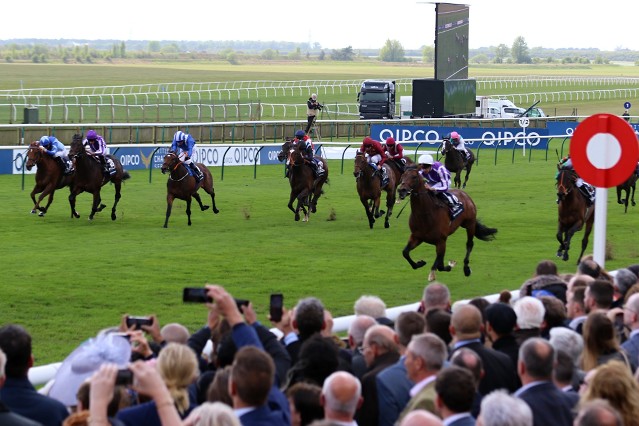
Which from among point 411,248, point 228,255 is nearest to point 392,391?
point 411,248

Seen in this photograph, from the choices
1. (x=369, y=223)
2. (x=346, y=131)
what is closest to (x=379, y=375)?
(x=369, y=223)

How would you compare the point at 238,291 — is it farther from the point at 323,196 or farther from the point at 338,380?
the point at 323,196

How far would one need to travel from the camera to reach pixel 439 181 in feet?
51.6

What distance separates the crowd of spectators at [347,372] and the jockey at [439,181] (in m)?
8.31

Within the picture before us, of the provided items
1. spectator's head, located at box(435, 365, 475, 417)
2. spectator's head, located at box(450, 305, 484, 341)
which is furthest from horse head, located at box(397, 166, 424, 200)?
spectator's head, located at box(435, 365, 475, 417)

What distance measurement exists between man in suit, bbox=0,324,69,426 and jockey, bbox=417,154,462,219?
10.6 meters

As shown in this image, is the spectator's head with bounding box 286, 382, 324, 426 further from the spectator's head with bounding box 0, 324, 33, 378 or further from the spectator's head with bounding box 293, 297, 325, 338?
the spectator's head with bounding box 0, 324, 33, 378

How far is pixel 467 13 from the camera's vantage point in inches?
1938

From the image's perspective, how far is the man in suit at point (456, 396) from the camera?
4914mm

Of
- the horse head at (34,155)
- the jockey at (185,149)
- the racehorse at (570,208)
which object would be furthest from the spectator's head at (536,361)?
the horse head at (34,155)

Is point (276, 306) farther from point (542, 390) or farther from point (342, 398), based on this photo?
point (542, 390)

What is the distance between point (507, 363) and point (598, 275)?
280cm

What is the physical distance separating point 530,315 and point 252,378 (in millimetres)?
2576

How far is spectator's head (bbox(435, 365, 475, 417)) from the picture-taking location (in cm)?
492
